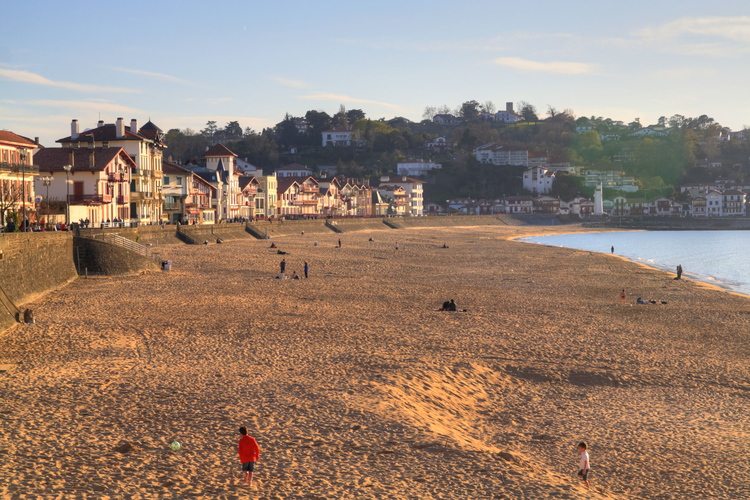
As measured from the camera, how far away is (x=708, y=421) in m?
15.9

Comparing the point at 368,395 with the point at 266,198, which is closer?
the point at 368,395

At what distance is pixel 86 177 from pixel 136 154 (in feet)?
29.2

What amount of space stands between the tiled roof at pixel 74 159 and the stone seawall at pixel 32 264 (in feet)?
56.2

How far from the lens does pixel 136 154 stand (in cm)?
5700

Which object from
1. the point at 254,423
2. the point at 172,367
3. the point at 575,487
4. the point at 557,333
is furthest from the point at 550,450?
the point at 557,333

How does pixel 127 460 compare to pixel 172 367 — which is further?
pixel 172 367

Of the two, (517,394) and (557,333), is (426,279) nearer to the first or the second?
(557,333)

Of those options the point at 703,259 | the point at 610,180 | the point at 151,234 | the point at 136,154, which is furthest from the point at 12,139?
the point at 610,180

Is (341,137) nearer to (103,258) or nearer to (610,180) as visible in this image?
(610,180)

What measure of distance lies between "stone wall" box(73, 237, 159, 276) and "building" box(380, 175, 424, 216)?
111879 mm

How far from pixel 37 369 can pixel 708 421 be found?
15655 millimetres

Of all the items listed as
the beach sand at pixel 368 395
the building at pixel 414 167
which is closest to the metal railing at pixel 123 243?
the beach sand at pixel 368 395

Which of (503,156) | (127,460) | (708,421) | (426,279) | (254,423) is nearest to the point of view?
(127,460)

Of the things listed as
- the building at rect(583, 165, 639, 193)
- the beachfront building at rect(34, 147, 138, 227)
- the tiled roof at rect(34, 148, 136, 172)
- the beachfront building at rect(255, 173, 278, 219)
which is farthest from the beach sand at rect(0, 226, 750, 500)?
the building at rect(583, 165, 639, 193)
